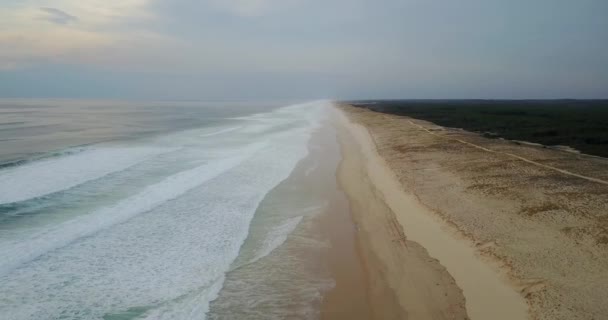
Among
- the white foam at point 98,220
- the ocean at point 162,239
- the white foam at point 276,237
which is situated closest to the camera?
the ocean at point 162,239

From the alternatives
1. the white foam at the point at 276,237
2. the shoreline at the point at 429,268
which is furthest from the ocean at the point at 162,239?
the shoreline at the point at 429,268

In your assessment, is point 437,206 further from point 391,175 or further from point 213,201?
point 213,201

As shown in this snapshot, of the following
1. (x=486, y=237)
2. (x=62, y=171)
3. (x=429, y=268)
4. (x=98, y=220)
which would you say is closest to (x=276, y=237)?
(x=429, y=268)

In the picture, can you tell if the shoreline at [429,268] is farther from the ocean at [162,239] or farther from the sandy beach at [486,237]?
the ocean at [162,239]

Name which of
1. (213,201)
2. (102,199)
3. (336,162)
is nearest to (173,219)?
(213,201)

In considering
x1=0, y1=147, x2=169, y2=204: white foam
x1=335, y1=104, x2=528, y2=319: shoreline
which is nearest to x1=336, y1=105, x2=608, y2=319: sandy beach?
x1=335, y1=104, x2=528, y2=319: shoreline

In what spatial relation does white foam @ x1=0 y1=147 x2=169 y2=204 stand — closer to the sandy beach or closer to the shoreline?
the sandy beach
